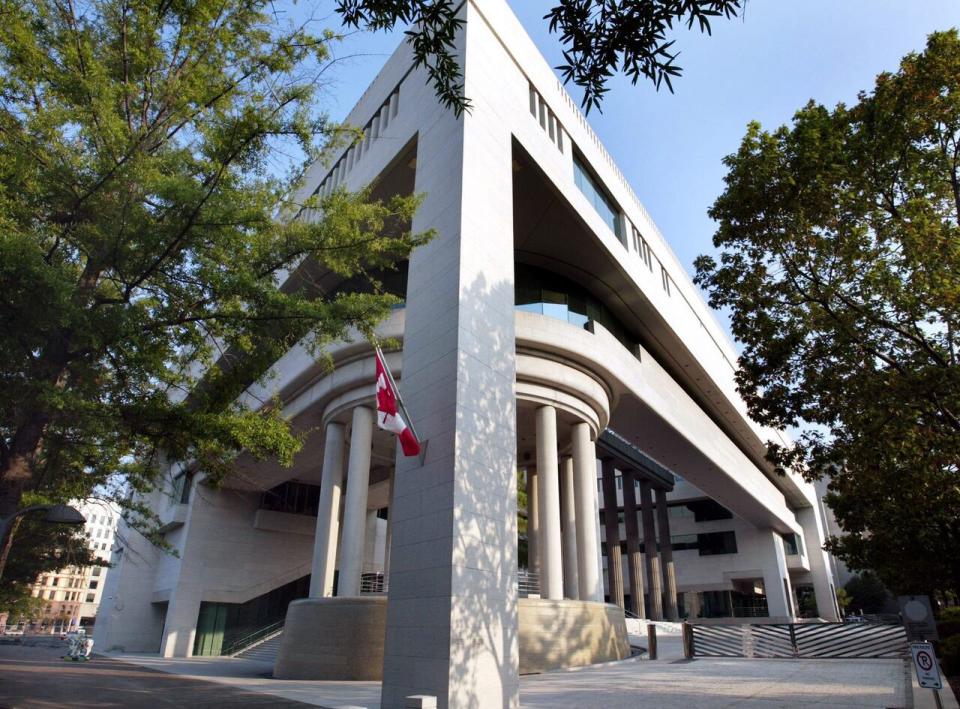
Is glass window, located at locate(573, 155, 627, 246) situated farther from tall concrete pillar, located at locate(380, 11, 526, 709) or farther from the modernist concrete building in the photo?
tall concrete pillar, located at locate(380, 11, 526, 709)

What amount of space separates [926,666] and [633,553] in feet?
134

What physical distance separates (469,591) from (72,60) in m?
11.0

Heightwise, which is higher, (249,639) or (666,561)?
(666,561)

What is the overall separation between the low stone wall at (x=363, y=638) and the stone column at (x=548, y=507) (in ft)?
4.54

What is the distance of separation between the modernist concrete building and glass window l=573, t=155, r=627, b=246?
0.42 ft

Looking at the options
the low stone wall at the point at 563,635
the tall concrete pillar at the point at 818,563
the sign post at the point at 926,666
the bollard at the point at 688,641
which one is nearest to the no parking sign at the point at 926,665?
the sign post at the point at 926,666

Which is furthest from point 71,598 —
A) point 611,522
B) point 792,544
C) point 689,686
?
point 689,686

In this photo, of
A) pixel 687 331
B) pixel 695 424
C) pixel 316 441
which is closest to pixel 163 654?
pixel 316 441

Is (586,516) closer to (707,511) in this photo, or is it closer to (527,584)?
(527,584)

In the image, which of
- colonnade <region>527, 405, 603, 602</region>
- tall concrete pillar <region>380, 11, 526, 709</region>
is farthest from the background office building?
tall concrete pillar <region>380, 11, 526, 709</region>

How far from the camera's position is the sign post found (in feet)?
27.0

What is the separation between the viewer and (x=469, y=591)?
11211 millimetres

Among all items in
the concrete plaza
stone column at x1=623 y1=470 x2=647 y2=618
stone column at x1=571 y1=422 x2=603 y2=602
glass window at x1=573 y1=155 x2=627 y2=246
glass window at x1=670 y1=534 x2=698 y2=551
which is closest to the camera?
the concrete plaza

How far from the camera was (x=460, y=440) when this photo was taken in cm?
1201
